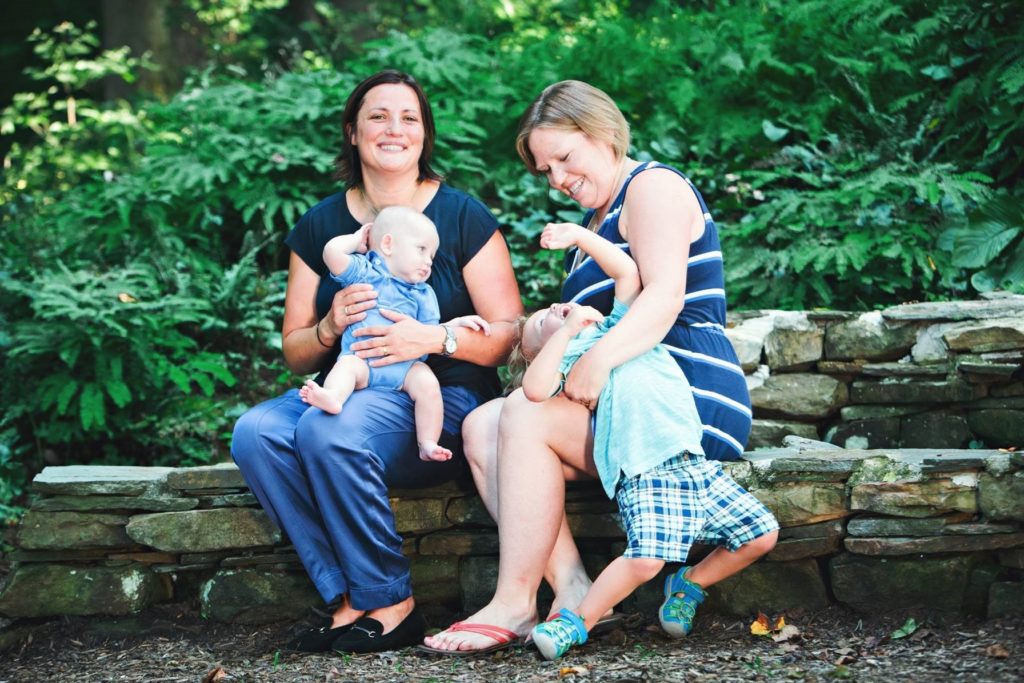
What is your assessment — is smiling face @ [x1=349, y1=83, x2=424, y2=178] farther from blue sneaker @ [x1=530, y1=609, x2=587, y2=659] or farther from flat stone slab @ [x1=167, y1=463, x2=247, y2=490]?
blue sneaker @ [x1=530, y1=609, x2=587, y2=659]

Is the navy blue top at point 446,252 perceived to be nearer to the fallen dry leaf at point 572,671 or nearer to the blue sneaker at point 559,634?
the blue sneaker at point 559,634

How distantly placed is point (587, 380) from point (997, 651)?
4.14ft

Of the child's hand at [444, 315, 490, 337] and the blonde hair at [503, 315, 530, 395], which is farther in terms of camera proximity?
the child's hand at [444, 315, 490, 337]

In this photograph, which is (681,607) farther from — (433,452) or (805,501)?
(433,452)

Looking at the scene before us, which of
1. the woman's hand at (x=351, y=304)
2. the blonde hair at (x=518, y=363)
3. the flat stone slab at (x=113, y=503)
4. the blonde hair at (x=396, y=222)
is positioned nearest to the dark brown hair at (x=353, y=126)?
the blonde hair at (x=396, y=222)

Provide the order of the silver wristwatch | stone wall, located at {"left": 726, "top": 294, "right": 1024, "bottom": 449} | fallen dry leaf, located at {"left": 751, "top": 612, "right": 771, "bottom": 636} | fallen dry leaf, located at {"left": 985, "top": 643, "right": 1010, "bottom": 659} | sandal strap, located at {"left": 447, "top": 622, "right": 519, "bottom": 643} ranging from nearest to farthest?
1. fallen dry leaf, located at {"left": 985, "top": 643, "right": 1010, "bottom": 659}
2. sandal strap, located at {"left": 447, "top": 622, "right": 519, "bottom": 643}
3. fallen dry leaf, located at {"left": 751, "top": 612, "right": 771, "bottom": 636}
4. the silver wristwatch
5. stone wall, located at {"left": 726, "top": 294, "right": 1024, "bottom": 449}

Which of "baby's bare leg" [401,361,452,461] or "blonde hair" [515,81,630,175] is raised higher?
"blonde hair" [515,81,630,175]

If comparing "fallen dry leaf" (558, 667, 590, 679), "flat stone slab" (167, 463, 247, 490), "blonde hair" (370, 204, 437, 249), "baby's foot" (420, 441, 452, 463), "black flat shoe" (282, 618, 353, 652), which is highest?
"blonde hair" (370, 204, 437, 249)

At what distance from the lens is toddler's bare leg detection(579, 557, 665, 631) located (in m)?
2.60

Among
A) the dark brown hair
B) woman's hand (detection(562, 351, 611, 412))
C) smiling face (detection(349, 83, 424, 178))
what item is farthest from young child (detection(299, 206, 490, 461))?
woman's hand (detection(562, 351, 611, 412))

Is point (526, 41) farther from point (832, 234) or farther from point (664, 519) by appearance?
point (664, 519)

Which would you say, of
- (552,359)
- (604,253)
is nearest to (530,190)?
(604,253)

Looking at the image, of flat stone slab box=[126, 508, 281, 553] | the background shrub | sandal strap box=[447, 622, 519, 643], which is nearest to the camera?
sandal strap box=[447, 622, 519, 643]

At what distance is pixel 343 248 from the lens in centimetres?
319
